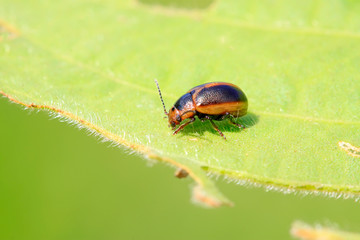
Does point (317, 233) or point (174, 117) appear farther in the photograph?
point (174, 117)

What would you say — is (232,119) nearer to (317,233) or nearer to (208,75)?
(208,75)

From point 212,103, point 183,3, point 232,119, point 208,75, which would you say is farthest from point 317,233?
point 183,3

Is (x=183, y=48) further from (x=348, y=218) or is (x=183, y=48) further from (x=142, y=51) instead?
(x=348, y=218)

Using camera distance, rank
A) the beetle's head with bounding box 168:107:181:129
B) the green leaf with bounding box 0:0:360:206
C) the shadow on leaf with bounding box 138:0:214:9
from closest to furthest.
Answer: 1. the green leaf with bounding box 0:0:360:206
2. the beetle's head with bounding box 168:107:181:129
3. the shadow on leaf with bounding box 138:0:214:9

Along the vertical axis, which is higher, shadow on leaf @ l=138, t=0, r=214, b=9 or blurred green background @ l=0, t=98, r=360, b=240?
shadow on leaf @ l=138, t=0, r=214, b=9

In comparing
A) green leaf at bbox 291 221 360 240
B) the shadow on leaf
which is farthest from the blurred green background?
green leaf at bbox 291 221 360 240

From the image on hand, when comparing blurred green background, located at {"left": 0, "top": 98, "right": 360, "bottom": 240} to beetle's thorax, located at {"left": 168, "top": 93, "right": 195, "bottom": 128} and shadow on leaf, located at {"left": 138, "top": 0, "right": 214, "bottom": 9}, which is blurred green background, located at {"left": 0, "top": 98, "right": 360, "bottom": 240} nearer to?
shadow on leaf, located at {"left": 138, "top": 0, "right": 214, "bottom": 9}

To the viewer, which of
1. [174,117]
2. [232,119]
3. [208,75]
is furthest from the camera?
[208,75]

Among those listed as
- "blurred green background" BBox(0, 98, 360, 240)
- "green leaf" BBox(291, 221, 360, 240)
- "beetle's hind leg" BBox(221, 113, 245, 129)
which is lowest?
"blurred green background" BBox(0, 98, 360, 240)
